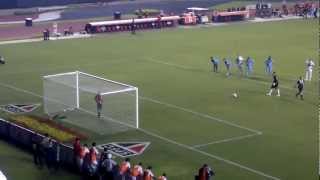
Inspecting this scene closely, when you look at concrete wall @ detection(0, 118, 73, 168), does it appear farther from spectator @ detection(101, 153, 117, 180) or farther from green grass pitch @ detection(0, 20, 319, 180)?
spectator @ detection(101, 153, 117, 180)

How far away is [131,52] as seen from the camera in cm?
5584

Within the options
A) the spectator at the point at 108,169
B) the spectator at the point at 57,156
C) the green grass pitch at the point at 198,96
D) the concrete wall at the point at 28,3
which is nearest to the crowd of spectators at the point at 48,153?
the spectator at the point at 57,156

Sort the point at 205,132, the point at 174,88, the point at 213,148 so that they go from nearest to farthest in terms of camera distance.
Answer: the point at 213,148 → the point at 205,132 → the point at 174,88

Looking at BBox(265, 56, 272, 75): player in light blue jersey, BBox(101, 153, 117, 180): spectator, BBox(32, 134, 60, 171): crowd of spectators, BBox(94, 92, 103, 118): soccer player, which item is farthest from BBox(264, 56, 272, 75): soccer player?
BBox(101, 153, 117, 180): spectator

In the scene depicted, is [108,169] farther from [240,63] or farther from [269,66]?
[269,66]

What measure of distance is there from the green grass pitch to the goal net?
3.10ft

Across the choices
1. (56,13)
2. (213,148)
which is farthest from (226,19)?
(213,148)

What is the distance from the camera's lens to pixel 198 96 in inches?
1554

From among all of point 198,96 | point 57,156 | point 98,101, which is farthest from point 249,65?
point 57,156

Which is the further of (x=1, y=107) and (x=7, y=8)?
(x=7, y=8)

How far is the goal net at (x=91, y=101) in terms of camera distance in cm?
3325

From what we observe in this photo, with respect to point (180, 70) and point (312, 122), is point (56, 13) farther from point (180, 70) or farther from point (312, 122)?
point (312, 122)

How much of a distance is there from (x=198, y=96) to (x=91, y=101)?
6.85 meters

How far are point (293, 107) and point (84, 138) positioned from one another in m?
11.8
